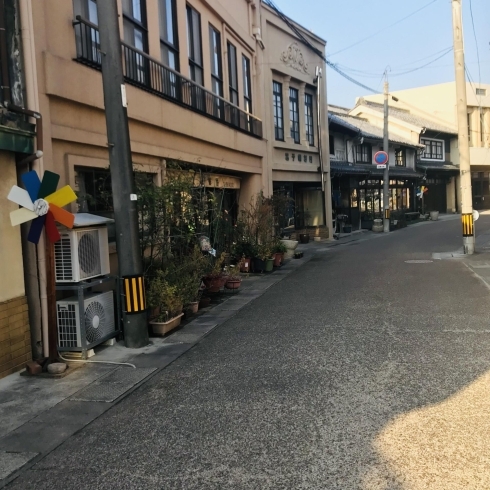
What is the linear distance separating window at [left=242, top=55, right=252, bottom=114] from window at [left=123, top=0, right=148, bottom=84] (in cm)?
778

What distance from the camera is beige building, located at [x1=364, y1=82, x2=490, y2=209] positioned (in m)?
50.3

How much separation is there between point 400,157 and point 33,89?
3733 cm

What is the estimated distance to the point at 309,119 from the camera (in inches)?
1016

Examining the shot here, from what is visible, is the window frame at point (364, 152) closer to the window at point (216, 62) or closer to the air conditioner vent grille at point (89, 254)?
the window at point (216, 62)

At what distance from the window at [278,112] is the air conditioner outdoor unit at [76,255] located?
15.8 m

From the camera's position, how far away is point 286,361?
23.1ft

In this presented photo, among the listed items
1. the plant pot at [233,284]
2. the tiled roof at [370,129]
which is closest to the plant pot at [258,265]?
the plant pot at [233,284]

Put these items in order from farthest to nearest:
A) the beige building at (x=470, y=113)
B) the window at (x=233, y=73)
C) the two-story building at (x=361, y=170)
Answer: the beige building at (x=470, y=113) < the two-story building at (x=361, y=170) < the window at (x=233, y=73)

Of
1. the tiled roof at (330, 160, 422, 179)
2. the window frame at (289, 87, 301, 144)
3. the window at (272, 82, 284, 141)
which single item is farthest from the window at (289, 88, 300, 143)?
the tiled roof at (330, 160, 422, 179)

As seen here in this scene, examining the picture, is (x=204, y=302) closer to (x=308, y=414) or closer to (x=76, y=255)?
(x=76, y=255)

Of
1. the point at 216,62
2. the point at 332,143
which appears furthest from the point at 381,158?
the point at 216,62

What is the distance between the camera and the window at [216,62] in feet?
52.7

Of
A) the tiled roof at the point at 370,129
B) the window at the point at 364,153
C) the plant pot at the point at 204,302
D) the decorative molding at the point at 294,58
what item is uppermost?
the decorative molding at the point at 294,58

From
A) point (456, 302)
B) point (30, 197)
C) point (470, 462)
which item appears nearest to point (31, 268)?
point (30, 197)
